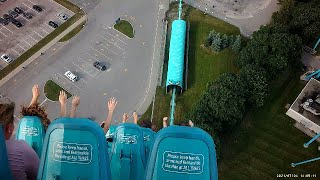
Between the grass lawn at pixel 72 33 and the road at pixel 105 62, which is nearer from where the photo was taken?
the road at pixel 105 62

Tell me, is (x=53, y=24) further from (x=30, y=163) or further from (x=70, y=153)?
(x=70, y=153)

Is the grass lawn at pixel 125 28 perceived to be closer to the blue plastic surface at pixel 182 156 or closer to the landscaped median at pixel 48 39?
the landscaped median at pixel 48 39

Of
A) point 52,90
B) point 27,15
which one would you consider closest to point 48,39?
point 27,15

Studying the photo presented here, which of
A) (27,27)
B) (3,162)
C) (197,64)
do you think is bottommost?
(3,162)

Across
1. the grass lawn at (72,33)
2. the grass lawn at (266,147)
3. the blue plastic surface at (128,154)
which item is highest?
the grass lawn at (72,33)

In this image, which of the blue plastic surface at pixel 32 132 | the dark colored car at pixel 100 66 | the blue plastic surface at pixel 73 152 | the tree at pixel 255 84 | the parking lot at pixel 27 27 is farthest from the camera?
the parking lot at pixel 27 27

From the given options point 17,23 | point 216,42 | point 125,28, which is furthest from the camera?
point 125,28

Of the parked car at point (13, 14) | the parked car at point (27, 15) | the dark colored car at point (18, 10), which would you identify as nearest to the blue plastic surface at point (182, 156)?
the parked car at point (27, 15)

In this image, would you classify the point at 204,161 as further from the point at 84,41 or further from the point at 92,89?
the point at 84,41
